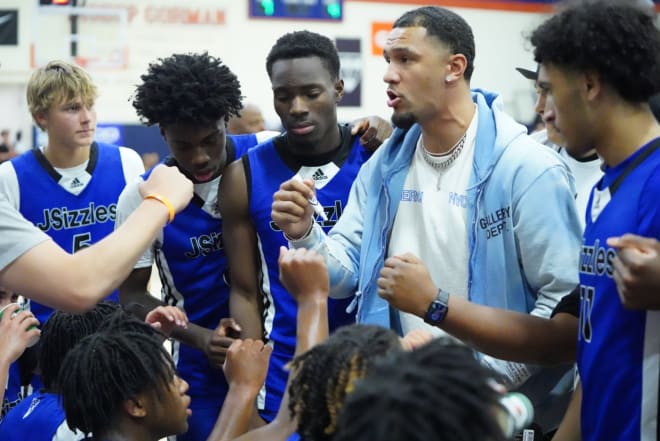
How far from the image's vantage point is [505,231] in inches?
111

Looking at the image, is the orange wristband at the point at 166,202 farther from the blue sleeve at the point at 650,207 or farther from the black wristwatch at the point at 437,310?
the blue sleeve at the point at 650,207

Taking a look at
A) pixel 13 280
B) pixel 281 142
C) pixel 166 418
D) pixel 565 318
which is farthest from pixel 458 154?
pixel 13 280

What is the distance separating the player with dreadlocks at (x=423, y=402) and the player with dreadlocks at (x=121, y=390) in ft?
4.20

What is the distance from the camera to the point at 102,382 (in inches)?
106

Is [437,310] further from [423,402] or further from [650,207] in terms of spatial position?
[423,402]

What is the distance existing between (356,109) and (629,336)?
13.1m

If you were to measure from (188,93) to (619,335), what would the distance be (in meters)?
2.07

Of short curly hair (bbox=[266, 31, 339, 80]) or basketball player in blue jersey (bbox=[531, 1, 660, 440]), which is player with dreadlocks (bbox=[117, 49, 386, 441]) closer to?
short curly hair (bbox=[266, 31, 339, 80])

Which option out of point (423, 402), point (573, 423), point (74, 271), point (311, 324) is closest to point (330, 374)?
point (423, 402)

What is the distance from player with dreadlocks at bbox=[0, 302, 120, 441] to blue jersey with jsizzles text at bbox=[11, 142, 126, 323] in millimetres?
1036

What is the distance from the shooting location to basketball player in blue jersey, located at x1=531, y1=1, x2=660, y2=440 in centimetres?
220

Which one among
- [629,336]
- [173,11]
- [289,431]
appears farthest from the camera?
[173,11]

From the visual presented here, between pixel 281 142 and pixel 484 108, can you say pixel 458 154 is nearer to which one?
pixel 484 108

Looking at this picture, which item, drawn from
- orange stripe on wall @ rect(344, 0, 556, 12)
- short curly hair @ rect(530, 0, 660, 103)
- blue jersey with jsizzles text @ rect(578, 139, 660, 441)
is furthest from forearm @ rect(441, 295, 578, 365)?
orange stripe on wall @ rect(344, 0, 556, 12)
